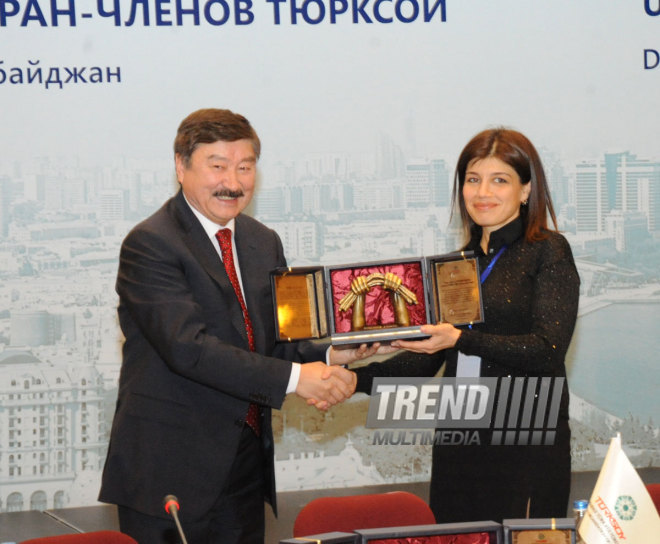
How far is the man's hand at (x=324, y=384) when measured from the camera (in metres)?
2.94

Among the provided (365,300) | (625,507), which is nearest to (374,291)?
(365,300)

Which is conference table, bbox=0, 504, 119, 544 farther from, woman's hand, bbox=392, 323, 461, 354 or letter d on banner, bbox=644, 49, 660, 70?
letter d on banner, bbox=644, 49, 660, 70

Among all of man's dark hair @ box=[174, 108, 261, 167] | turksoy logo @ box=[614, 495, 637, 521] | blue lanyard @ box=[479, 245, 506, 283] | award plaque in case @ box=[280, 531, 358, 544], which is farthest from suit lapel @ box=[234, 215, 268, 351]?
turksoy logo @ box=[614, 495, 637, 521]

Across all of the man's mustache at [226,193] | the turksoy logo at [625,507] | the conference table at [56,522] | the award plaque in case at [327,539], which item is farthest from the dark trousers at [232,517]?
the conference table at [56,522]

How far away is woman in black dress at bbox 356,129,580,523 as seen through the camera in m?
2.73

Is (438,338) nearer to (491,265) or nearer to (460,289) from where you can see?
(460,289)

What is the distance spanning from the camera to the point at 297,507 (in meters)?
4.92

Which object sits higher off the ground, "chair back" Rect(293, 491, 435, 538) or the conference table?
"chair back" Rect(293, 491, 435, 538)

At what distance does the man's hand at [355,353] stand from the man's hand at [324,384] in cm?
6

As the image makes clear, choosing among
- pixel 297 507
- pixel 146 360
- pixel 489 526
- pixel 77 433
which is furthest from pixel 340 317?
pixel 77 433

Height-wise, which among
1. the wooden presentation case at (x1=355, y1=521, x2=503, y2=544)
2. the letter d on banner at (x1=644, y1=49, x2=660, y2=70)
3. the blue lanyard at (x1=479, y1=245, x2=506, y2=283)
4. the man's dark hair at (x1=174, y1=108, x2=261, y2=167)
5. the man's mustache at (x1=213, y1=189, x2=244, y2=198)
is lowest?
the wooden presentation case at (x1=355, y1=521, x2=503, y2=544)

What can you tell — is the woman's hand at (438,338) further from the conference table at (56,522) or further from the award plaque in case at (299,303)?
the conference table at (56,522)

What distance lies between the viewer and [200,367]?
2.69 metres

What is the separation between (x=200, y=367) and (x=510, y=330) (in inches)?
36.5
